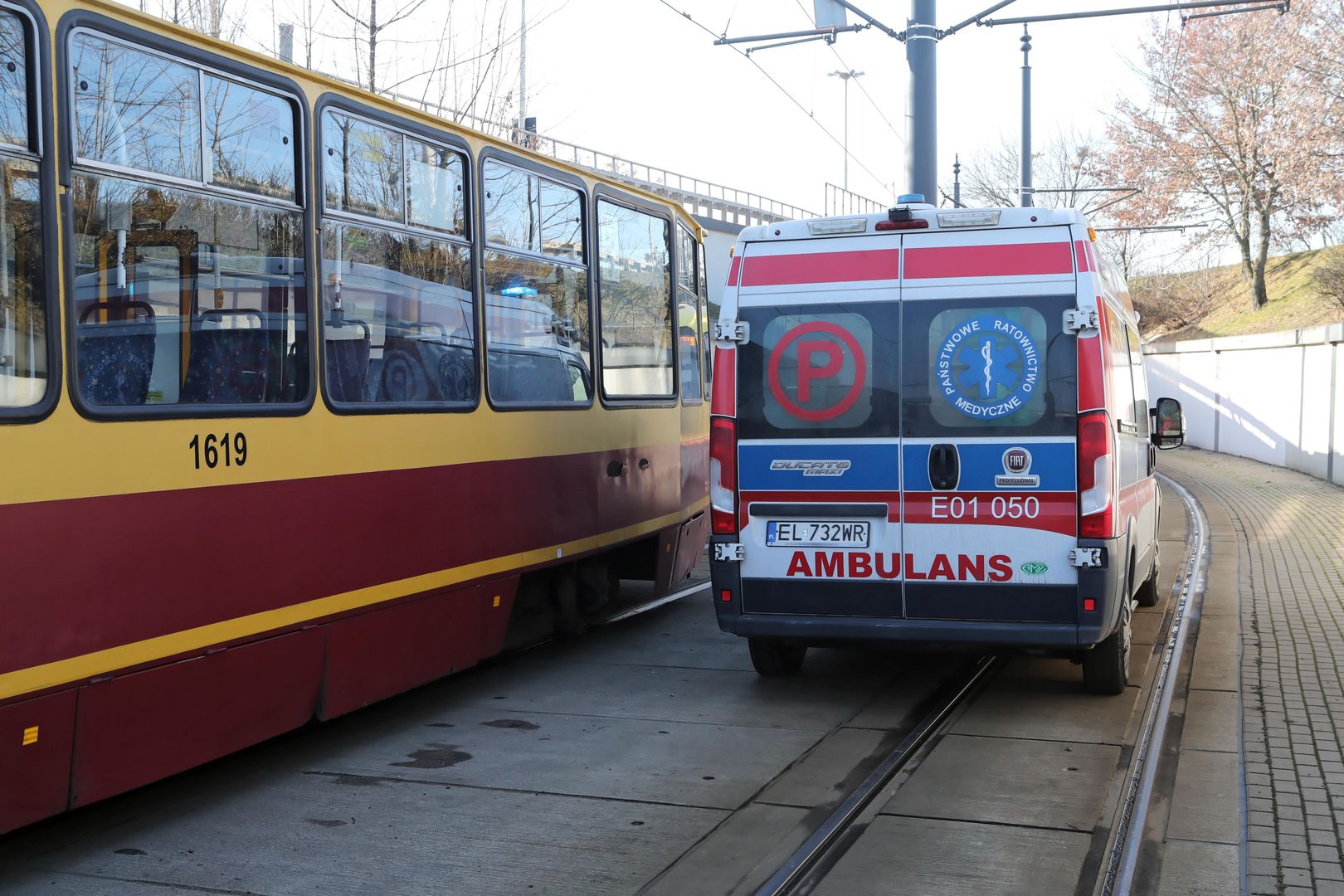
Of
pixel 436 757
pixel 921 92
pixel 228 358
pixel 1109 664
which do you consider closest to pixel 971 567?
pixel 1109 664

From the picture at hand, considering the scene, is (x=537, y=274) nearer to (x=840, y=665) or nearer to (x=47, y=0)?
(x=840, y=665)

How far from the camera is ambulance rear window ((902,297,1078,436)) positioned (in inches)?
265

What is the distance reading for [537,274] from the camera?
27.4 feet

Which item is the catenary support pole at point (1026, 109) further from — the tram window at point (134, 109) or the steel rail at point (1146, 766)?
the tram window at point (134, 109)

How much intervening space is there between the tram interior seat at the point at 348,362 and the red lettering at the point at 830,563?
7.84 ft

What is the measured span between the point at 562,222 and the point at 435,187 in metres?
1.64

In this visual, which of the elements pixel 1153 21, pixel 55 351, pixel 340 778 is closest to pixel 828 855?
pixel 340 778

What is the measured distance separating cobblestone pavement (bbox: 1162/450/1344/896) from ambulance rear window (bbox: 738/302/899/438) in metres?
2.39

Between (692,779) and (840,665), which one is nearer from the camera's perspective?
(692,779)

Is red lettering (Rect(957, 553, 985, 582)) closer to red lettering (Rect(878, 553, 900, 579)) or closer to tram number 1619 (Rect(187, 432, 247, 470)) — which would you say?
red lettering (Rect(878, 553, 900, 579))

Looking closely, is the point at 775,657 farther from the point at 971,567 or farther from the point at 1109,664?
the point at 1109,664

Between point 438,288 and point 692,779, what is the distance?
2824 mm

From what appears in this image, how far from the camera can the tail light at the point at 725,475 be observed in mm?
7273

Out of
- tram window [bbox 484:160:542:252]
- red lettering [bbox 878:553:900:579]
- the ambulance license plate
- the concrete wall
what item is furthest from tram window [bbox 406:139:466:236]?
the concrete wall
